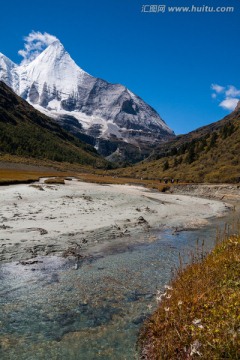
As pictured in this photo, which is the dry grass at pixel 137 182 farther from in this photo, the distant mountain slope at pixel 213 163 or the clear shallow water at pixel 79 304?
the clear shallow water at pixel 79 304

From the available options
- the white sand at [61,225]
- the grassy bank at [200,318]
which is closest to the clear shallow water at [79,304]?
the grassy bank at [200,318]

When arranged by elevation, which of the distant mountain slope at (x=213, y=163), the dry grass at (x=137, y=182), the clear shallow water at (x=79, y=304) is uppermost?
the distant mountain slope at (x=213, y=163)

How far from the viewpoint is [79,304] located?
36.2 feet

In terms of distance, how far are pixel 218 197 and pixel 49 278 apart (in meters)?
59.5

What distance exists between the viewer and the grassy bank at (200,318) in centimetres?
588

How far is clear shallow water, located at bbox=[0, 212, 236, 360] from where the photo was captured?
27.3ft

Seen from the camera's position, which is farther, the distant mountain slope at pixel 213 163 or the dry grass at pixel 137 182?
the distant mountain slope at pixel 213 163

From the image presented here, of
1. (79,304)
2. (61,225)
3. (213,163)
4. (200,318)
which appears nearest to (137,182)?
(213,163)

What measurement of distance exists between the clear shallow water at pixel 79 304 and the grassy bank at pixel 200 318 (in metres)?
1.13

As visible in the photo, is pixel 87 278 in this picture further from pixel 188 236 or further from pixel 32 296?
pixel 188 236

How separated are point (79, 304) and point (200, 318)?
17.8ft

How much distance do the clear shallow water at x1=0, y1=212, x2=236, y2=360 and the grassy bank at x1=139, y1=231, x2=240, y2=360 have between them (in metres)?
1.13

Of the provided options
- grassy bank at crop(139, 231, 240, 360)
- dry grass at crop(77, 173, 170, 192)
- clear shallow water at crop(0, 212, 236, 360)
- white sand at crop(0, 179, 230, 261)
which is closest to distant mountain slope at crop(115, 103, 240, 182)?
dry grass at crop(77, 173, 170, 192)

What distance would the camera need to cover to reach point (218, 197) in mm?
67312
